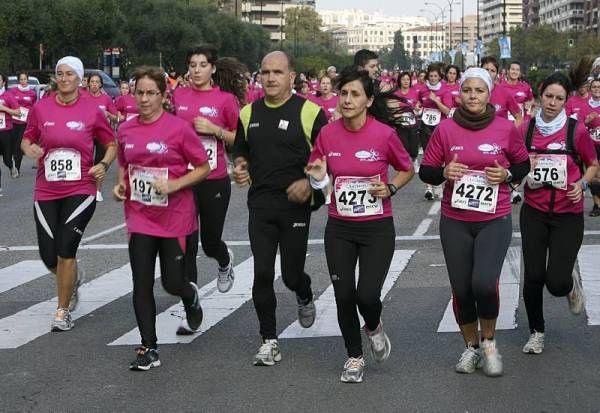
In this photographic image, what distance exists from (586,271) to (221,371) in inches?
190

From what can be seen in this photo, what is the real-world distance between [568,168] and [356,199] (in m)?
1.56

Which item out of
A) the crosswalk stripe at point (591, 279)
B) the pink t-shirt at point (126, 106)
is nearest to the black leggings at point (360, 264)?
the crosswalk stripe at point (591, 279)

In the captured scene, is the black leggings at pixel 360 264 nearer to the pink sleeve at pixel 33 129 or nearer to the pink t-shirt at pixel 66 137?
the pink t-shirt at pixel 66 137

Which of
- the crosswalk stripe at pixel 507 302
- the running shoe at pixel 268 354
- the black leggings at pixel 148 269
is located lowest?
the crosswalk stripe at pixel 507 302

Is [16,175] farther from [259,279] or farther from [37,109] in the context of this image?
[259,279]

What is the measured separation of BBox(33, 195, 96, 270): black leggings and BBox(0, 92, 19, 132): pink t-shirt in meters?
14.2

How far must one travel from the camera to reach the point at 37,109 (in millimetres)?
9461

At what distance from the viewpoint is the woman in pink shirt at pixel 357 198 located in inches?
292

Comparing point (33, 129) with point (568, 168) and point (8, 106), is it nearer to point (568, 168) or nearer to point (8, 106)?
point (568, 168)

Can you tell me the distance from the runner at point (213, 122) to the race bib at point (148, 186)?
4.55 feet

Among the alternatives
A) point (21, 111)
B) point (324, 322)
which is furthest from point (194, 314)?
point (21, 111)

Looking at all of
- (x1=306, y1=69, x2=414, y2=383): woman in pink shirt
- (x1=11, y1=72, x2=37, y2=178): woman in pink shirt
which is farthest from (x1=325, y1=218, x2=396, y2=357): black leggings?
(x1=11, y1=72, x2=37, y2=178): woman in pink shirt

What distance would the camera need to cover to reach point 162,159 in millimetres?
7949

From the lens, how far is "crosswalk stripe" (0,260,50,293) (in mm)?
11727
